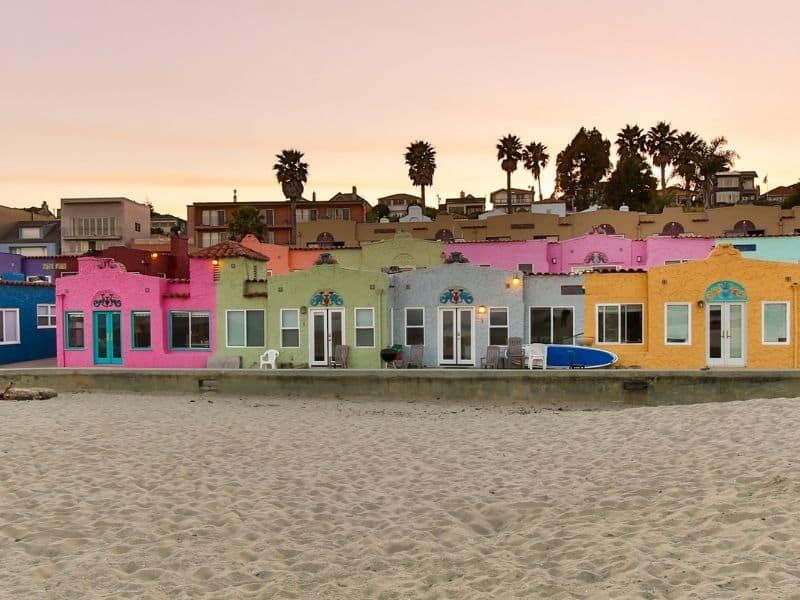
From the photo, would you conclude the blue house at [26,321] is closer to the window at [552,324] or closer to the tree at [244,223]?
the window at [552,324]

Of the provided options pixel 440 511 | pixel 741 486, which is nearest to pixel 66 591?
pixel 440 511

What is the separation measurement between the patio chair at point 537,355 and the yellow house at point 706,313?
2.59m

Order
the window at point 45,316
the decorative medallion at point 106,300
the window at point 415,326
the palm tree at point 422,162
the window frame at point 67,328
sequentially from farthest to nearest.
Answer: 1. the palm tree at point 422,162
2. the window at point 45,316
3. the window frame at point 67,328
4. the decorative medallion at point 106,300
5. the window at point 415,326

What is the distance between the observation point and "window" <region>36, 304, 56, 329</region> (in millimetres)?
30812

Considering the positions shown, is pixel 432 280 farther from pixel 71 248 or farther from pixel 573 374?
pixel 71 248

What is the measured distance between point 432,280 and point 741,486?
16.6 meters

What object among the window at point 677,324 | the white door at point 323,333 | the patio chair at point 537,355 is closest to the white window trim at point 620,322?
the window at point 677,324

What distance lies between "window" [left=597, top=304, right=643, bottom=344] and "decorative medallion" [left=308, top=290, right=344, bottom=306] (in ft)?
31.7

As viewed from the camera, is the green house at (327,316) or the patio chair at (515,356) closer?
the patio chair at (515,356)

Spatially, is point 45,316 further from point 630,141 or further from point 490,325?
point 630,141

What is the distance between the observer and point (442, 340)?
23.7m

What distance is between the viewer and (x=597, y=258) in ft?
103

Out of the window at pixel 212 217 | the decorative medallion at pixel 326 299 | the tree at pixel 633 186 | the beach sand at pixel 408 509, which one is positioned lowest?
the beach sand at pixel 408 509

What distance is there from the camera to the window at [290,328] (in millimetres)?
23922
